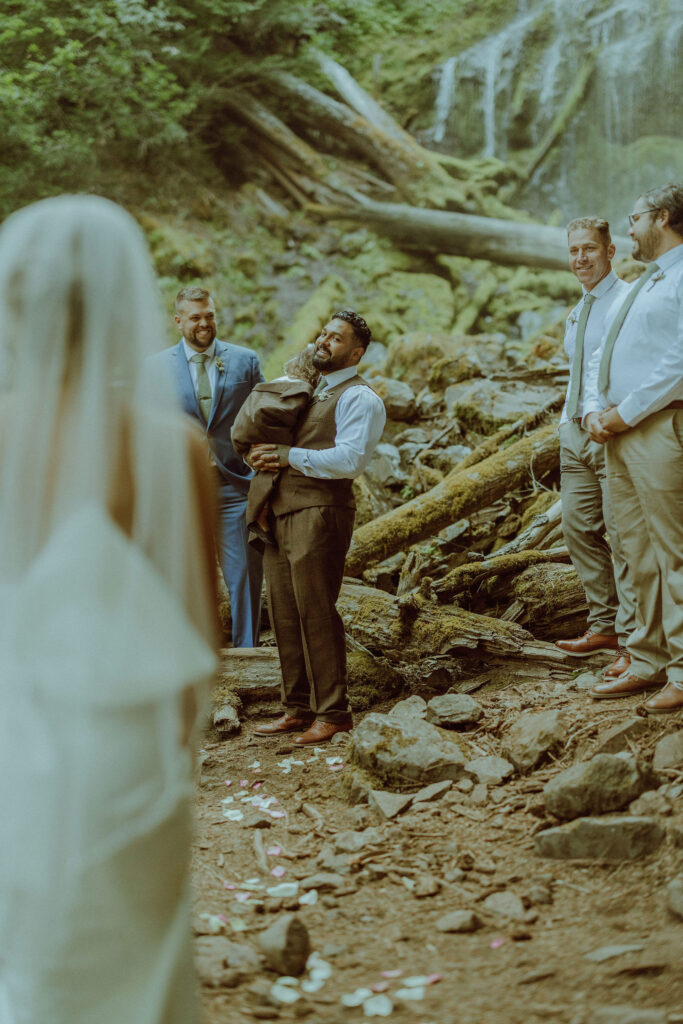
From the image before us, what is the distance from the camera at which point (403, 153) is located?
1354cm

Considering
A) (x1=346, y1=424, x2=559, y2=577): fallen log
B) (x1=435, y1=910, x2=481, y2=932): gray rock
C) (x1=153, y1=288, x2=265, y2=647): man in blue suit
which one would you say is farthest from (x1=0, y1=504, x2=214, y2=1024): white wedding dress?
(x1=346, y1=424, x2=559, y2=577): fallen log

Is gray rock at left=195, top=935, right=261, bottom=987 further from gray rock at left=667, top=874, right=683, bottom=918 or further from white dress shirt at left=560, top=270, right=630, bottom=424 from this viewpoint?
white dress shirt at left=560, top=270, right=630, bottom=424

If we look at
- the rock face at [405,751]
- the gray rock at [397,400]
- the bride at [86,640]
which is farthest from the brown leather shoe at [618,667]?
the gray rock at [397,400]

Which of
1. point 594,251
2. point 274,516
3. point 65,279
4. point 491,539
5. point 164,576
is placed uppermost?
point 594,251

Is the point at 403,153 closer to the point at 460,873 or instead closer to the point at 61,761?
the point at 460,873

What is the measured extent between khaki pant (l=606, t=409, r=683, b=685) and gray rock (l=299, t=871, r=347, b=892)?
170 centimetres

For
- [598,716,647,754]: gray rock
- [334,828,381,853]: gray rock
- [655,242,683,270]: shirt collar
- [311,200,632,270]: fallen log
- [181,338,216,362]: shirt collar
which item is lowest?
[334,828,381,853]: gray rock

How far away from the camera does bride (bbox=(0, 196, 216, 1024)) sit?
1.67m

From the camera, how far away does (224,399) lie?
5.52 m

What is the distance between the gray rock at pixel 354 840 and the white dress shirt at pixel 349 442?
1792mm

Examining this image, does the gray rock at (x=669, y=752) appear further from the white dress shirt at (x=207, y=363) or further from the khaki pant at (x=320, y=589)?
the white dress shirt at (x=207, y=363)

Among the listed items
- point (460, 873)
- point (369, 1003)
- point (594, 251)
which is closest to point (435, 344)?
point (594, 251)

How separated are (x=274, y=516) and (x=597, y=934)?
8.92 ft

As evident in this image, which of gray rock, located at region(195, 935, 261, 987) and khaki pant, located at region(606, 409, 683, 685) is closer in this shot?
gray rock, located at region(195, 935, 261, 987)
